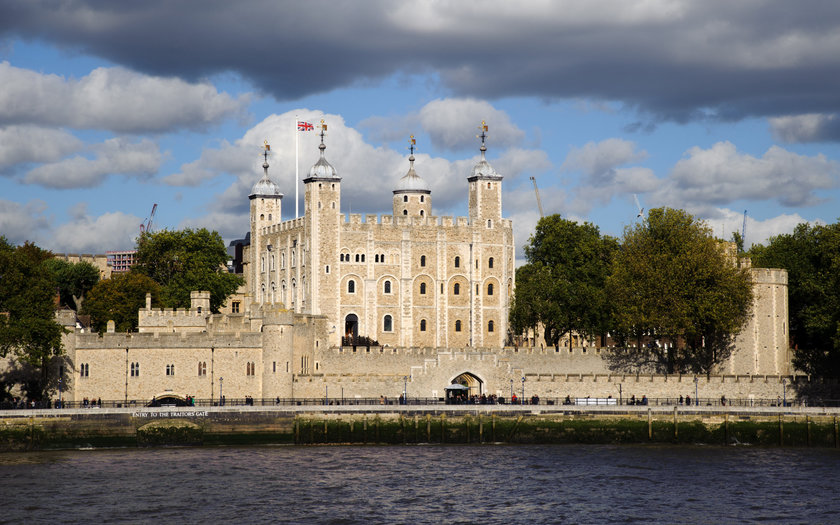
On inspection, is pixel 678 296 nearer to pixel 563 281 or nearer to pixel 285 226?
pixel 563 281

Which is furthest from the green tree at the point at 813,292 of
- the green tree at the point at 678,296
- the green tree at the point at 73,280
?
the green tree at the point at 73,280

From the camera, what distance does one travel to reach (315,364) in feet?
260

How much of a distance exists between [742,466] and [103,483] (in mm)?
27410

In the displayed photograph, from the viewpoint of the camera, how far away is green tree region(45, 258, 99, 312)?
371 feet

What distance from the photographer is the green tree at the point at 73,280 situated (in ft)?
371

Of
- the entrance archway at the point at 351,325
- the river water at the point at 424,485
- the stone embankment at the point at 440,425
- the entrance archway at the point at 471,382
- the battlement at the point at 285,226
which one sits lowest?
the river water at the point at 424,485

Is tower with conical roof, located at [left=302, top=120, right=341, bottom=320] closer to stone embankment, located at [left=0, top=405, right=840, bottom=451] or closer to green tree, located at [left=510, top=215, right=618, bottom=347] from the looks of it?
green tree, located at [left=510, top=215, right=618, bottom=347]

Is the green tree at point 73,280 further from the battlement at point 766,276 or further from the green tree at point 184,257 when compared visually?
the battlement at point 766,276

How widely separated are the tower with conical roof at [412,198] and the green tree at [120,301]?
21407 millimetres

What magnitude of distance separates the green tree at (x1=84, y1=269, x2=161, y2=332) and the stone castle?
30.0ft

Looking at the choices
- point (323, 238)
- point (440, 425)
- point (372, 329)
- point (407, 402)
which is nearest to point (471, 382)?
point (407, 402)

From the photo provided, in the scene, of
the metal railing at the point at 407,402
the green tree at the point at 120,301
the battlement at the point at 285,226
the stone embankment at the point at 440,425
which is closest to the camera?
the stone embankment at the point at 440,425

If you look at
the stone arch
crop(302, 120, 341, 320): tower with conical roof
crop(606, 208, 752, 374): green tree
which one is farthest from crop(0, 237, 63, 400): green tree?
crop(606, 208, 752, 374): green tree

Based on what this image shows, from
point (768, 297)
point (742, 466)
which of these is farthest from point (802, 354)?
point (742, 466)
